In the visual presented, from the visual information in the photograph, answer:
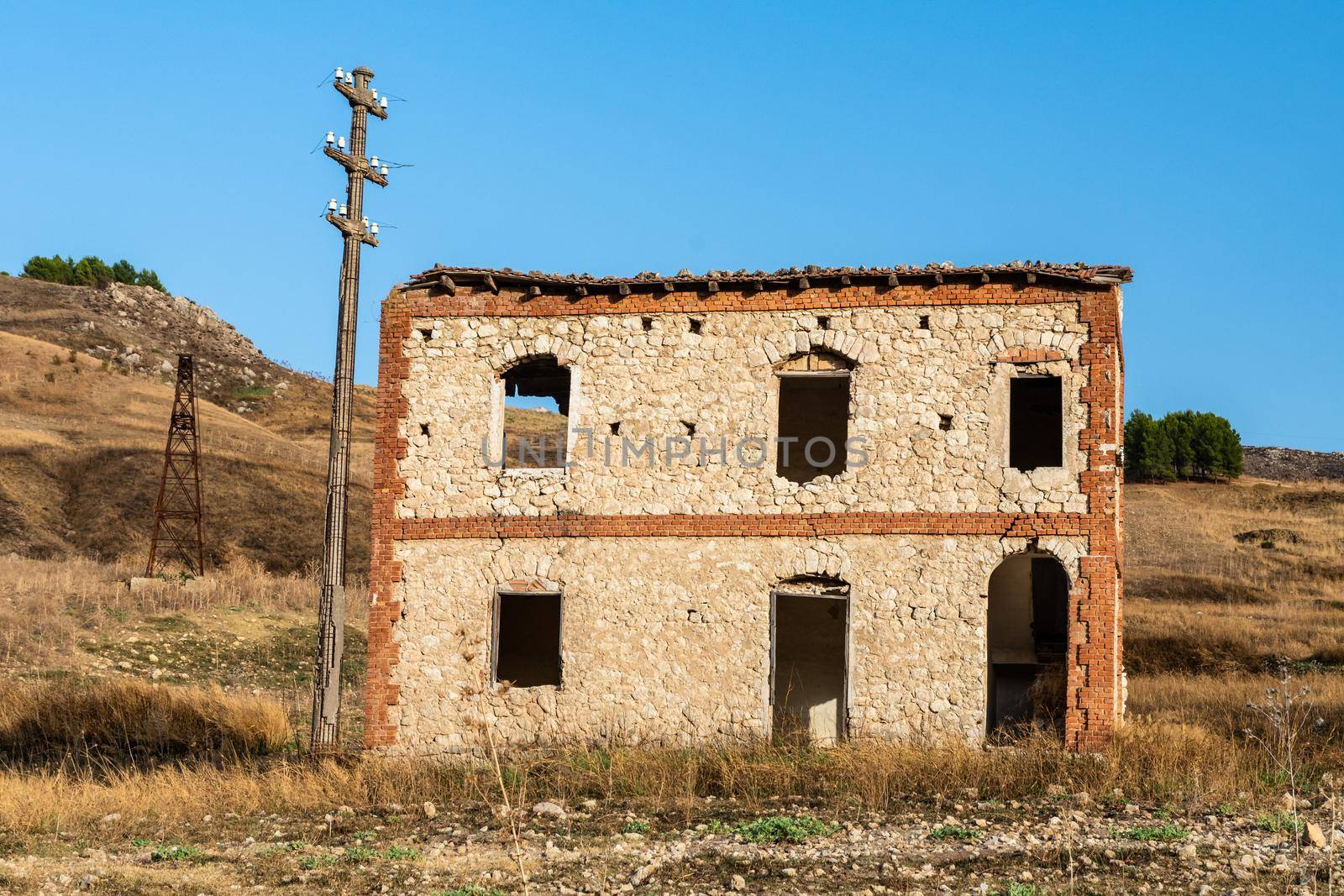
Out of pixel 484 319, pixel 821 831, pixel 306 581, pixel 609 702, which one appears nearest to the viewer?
pixel 821 831

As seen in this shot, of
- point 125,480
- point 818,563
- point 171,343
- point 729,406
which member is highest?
point 171,343

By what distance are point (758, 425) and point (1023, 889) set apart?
810 centimetres

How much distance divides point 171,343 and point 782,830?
7137 cm

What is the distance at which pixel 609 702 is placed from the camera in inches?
669

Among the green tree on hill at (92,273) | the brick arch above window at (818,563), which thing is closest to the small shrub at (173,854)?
the brick arch above window at (818,563)

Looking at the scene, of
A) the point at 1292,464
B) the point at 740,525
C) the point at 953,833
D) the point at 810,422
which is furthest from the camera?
the point at 1292,464

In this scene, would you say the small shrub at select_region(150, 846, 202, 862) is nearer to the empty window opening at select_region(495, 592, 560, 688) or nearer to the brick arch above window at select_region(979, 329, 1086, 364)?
the empty window opening at select_region(495, 592, 560, 688)

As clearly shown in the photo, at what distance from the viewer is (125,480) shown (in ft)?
152

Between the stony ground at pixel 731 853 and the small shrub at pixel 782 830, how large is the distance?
24mm

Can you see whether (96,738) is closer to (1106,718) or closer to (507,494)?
(507,494)

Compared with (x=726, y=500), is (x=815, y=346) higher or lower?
higher

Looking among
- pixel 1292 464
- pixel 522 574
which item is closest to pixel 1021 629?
pixel 522 574

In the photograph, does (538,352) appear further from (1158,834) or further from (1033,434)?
(1158,834)

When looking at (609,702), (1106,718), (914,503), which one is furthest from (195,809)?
(1106,718)
